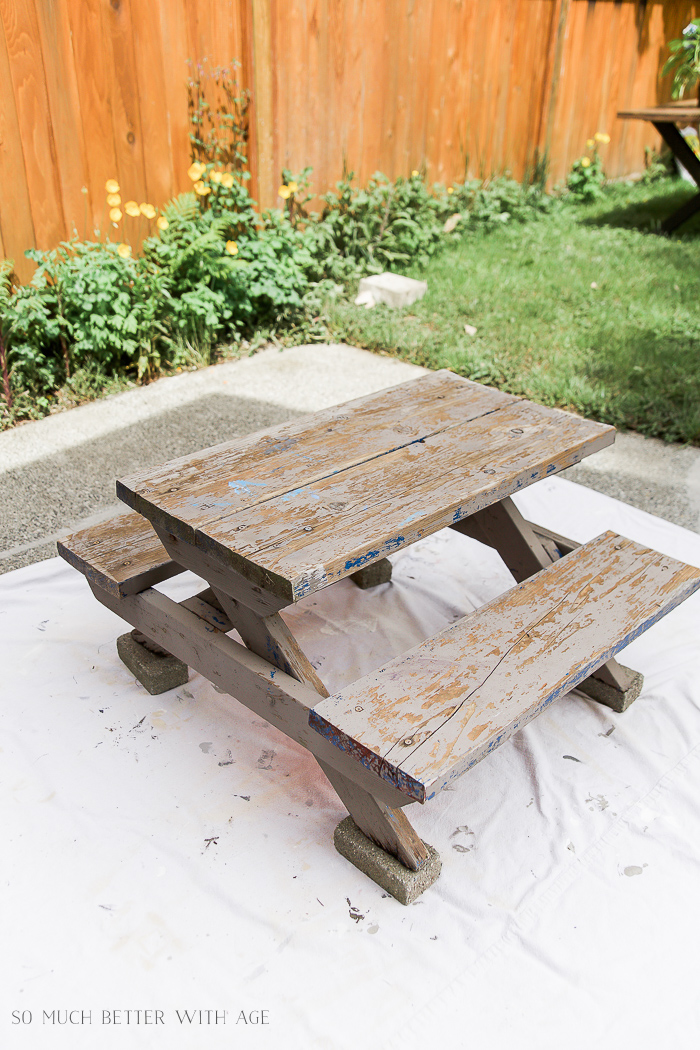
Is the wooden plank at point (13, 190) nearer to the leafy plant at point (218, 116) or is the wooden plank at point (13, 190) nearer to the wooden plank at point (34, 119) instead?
the wooden plank at point (34, 119)

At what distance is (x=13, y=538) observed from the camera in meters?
Answer: 2.81

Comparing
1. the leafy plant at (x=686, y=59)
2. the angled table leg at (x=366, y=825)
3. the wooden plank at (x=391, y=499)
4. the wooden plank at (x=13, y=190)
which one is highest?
the leafy plant at (x=686, y=59)

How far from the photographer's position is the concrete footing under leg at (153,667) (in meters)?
2.13

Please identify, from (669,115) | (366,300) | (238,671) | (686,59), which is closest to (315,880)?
(238,671)

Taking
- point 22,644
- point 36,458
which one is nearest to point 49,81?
point 36,458

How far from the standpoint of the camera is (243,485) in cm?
177

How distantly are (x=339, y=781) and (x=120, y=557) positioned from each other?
781 millimetres

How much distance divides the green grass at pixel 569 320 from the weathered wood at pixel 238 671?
2.50 meters

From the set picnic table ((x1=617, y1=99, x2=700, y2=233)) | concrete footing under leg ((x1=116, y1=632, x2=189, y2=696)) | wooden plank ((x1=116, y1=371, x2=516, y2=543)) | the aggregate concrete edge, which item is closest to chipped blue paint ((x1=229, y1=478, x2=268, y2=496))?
wooden plank ((x1=116, y1=371, x2=516, y2=543))

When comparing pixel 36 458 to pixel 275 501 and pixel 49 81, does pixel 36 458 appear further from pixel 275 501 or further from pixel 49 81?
pixel 275 501

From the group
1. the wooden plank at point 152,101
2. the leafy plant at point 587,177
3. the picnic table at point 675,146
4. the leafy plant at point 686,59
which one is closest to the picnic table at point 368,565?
the wooden plank at point 152,101

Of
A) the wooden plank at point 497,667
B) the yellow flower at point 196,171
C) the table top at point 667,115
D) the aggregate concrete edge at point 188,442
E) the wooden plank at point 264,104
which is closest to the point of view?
the wooden plank at point 497,667

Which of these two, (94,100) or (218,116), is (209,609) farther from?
(218,116)

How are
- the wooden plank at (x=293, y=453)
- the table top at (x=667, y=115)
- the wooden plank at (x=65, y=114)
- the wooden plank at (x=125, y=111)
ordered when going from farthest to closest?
the table top at (x=667, y=115) < the wooden plank at (x=125, y=111) < the wooden plank at (x=65, y=114) < the wooden plank at (x=293, y=453)
